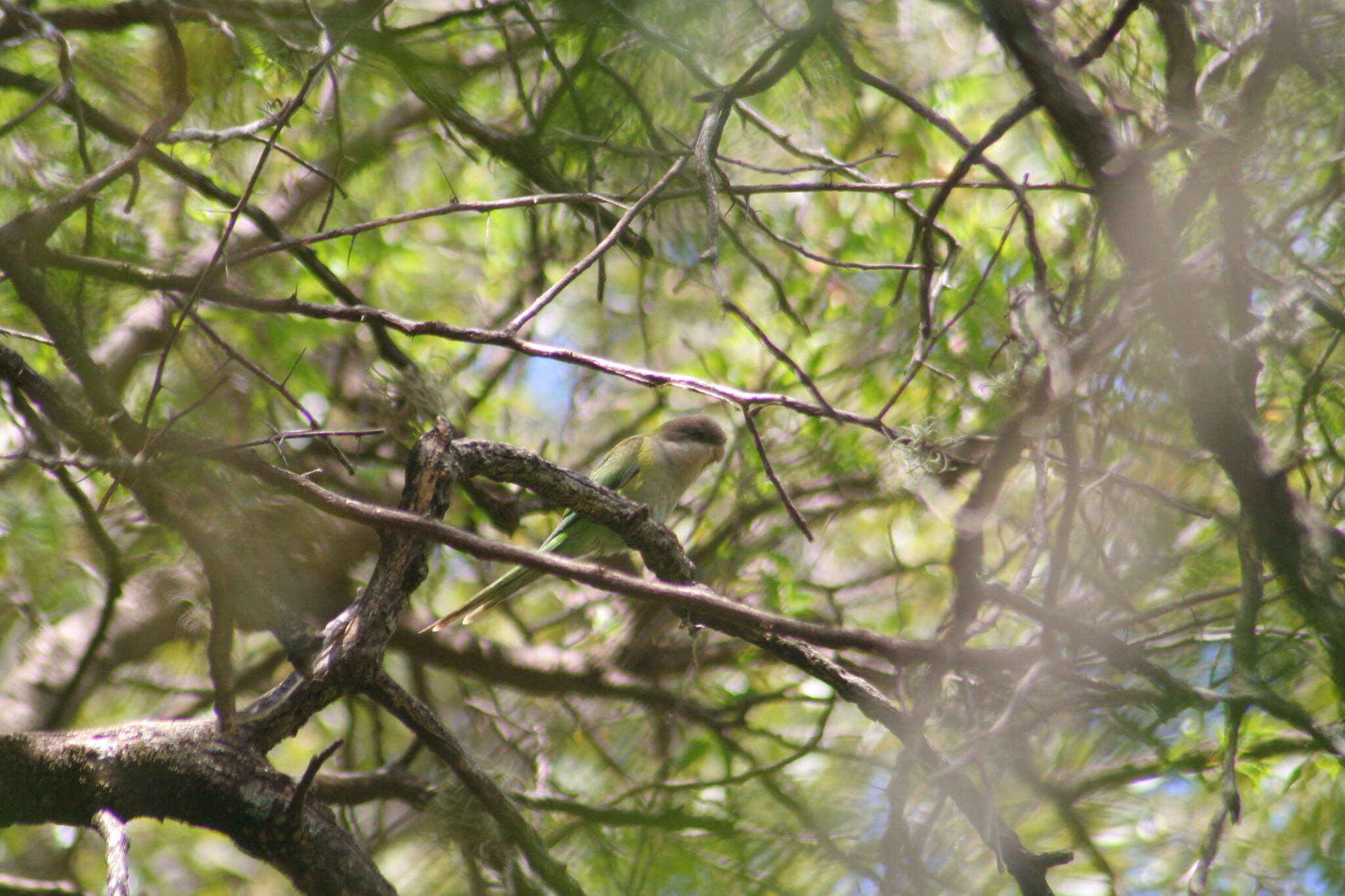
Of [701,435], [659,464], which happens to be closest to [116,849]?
[659,464]

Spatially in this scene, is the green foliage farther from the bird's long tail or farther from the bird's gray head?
the bird's long tail

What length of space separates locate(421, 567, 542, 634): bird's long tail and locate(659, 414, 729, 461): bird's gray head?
1329mm

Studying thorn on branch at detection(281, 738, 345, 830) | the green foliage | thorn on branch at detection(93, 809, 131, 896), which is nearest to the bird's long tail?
the green foliage

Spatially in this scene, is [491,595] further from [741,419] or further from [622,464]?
[741,419]

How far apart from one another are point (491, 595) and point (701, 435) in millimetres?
1606

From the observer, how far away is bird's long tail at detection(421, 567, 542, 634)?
4.16 meters

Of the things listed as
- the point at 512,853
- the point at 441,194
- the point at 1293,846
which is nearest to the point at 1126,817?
the point at 1293,846

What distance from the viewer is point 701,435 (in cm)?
538

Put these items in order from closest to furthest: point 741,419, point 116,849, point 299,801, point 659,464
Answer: point 116,849 → point 299,801 → point 659,464 → point 741,419

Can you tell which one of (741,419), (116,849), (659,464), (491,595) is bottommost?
→ (116,849)

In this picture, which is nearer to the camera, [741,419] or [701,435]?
[701,435]

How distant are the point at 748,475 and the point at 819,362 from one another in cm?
76

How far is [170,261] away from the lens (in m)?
3.90

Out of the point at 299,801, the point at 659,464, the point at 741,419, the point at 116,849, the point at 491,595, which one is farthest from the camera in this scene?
the point at 741,419
